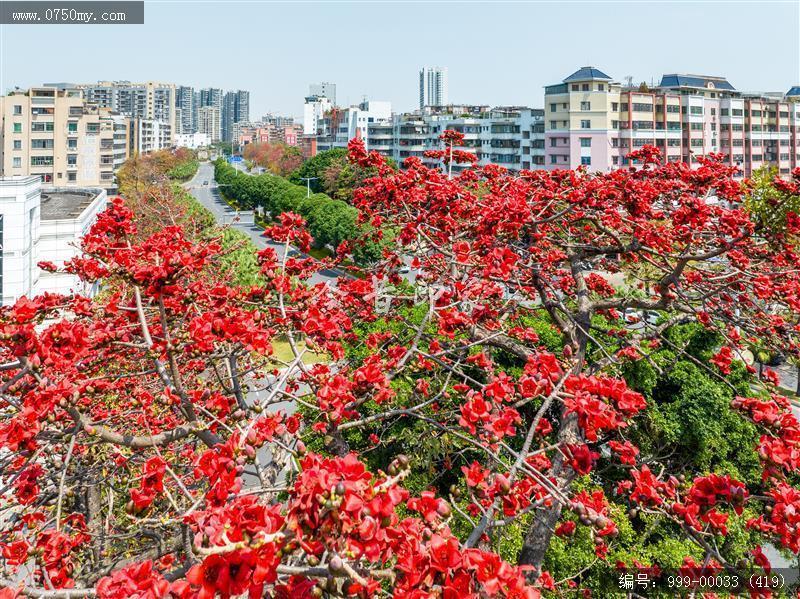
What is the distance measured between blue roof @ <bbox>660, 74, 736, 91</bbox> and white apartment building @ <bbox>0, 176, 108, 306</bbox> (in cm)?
4187

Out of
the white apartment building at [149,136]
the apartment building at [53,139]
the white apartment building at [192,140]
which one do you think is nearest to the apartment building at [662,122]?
the apartment building at [53,139]

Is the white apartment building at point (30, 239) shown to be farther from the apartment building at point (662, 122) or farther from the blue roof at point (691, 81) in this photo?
the blue roof at point (691, 81)

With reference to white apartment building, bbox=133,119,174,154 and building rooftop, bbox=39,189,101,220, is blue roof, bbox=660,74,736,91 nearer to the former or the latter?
building rooftop, bbox=39,189,101,220

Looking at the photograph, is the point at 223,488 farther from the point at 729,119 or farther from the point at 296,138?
the point at 296,138

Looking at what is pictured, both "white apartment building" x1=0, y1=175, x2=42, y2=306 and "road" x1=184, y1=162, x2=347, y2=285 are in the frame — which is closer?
"white apartment building" x1=0, y1=175, x2=42, y2=306

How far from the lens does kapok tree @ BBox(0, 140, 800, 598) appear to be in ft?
5.67

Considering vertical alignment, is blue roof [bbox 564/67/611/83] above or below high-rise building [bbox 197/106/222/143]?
below

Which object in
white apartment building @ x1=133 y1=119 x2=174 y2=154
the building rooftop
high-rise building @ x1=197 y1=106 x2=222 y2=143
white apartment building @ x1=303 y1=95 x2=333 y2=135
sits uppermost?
high-rise building @ x1=197 y1=106 x2=222 y2=143

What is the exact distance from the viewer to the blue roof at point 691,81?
135 feet

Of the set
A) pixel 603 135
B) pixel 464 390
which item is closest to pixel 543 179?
pixel 464 390

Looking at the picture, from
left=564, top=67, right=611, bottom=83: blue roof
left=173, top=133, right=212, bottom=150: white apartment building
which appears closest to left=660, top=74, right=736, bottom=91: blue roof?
left=564, top=67, right=611, bottom=83: blue roof

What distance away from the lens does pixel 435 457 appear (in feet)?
23.4

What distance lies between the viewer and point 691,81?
41.2 metres

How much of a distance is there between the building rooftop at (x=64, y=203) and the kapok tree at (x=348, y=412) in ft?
45.9
